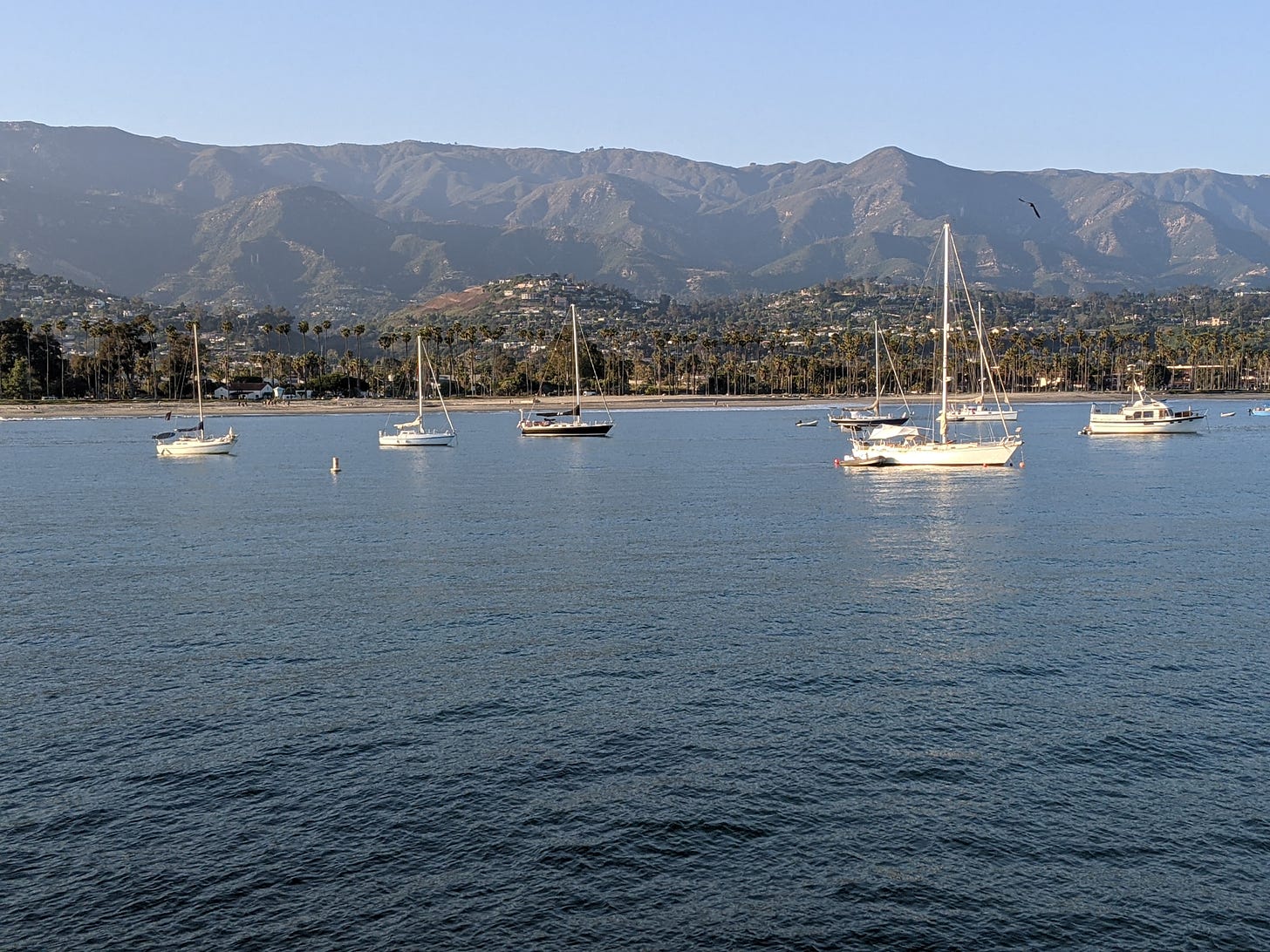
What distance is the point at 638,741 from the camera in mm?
26172

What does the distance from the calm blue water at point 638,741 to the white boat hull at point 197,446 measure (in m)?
60.0

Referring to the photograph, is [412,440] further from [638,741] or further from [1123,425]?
[638,741]

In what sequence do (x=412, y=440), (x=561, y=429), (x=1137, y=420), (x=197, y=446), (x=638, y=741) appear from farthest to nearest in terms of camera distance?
(x=561, y=429)
(x=1137, y=420)
(x=412, y=440)
(x=197, y=446)
(x=638, y=741)

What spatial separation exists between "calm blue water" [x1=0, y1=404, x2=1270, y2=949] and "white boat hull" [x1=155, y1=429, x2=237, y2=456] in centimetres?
5998

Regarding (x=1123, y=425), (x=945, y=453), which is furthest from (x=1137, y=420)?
(x=945, y=453)

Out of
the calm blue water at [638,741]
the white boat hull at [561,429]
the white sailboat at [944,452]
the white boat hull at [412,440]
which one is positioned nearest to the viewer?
the calm blue water at [638,741]

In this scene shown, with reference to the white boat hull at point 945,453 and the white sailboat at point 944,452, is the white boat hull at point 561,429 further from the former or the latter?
the white boat hull at point 945,453

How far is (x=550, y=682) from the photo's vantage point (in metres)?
30.7

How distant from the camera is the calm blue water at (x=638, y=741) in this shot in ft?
61.9

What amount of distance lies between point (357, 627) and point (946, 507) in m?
41.7

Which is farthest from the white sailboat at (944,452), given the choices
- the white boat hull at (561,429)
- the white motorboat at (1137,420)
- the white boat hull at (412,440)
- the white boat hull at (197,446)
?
the white boat hull at (197,446)

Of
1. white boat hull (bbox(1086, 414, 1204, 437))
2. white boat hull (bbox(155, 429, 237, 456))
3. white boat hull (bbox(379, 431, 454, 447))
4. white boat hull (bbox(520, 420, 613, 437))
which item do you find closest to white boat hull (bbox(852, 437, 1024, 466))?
white boat hull (bbox(1086, 414, 1204, 437))

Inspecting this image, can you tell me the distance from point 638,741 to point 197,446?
10117 centimetres

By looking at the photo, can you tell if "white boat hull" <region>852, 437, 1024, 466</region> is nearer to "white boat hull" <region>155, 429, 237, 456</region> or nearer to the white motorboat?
the white motorboat
